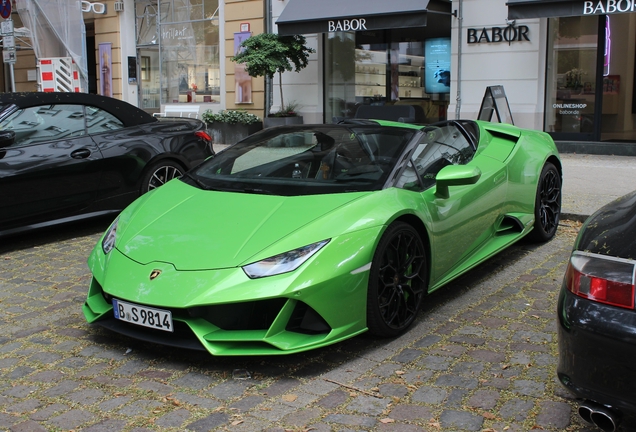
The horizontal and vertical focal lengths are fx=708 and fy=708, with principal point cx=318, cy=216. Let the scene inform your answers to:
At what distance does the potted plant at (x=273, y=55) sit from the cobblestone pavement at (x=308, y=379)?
1064cm

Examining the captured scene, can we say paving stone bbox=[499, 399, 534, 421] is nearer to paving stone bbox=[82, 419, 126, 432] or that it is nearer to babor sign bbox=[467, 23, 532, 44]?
paving stone bbox=[82, 419, 126, 432]

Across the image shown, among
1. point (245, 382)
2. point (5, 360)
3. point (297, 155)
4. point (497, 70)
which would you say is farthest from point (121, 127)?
point (497, 70)

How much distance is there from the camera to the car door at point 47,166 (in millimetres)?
6168

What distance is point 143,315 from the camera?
3619mm

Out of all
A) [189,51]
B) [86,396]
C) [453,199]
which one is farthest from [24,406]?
[189,51]

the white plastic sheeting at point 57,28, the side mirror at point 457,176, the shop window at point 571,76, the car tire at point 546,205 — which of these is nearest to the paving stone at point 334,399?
the side mirror at point 457,176

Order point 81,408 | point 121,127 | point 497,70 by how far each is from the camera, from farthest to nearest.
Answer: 1. point 497,70
2. point 121,127
3. point 81,408

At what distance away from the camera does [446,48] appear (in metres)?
14.9

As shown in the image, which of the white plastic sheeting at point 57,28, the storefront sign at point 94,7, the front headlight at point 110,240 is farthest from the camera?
the storefront sign at point 94,7

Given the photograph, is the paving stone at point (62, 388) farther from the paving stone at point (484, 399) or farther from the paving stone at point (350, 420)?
the paving stone at point (484, 399)

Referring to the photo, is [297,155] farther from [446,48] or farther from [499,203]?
[446,48]

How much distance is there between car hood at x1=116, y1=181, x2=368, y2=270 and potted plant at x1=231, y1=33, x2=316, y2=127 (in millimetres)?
10682

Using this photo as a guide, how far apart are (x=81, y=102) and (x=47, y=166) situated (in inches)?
35.2

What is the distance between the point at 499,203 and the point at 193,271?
2632 mm
